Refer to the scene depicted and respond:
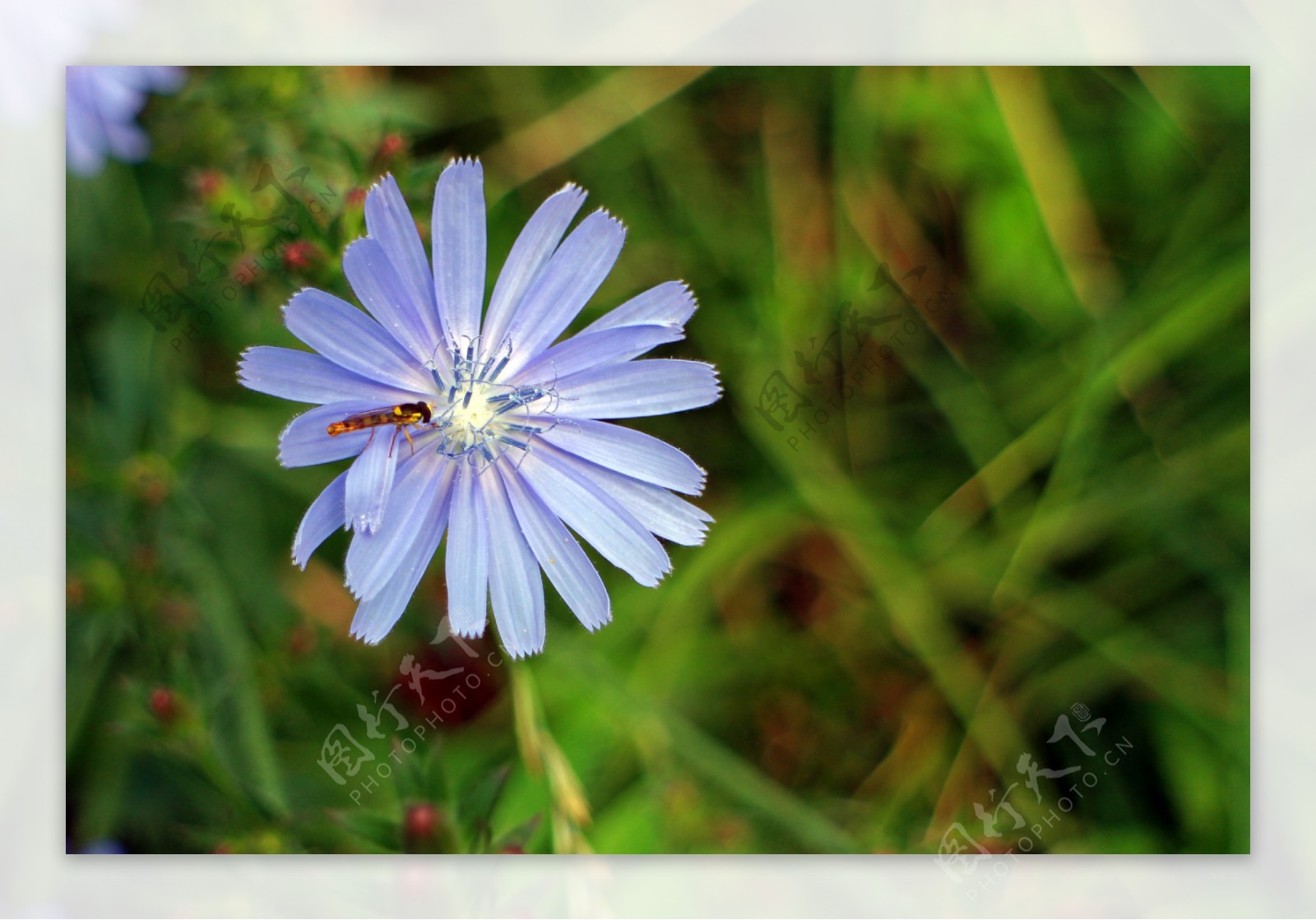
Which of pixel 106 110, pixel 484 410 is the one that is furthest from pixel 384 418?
pixel 106 110

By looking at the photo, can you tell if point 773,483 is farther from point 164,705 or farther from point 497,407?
point 164,705

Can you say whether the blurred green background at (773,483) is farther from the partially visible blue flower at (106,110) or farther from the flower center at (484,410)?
the flower center at (484,410)

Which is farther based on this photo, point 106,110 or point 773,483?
point 773,483

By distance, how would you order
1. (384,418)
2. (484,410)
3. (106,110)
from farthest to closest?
1. (106,110)
2. (484,410)
3. (384,418)

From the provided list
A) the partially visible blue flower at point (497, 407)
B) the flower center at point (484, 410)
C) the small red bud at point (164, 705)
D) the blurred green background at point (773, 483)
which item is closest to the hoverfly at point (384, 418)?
the partially visible blue flower at point (497, 407)

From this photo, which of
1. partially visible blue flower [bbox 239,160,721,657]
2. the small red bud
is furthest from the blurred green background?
partially visible blue flower [bbox 239,160,721,657]

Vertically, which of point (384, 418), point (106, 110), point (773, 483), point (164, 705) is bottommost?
point (164, 705)

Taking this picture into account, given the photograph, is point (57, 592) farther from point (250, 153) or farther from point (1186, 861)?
point (1186, 861)

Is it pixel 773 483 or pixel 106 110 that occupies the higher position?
pixel 106 110
